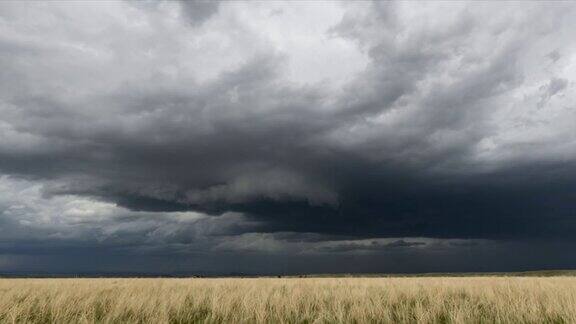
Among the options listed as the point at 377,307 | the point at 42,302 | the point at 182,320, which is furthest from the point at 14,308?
the point at 377,307

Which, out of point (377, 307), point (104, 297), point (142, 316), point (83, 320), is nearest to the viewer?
point (83, 320)

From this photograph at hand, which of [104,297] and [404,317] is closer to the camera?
[404,317]

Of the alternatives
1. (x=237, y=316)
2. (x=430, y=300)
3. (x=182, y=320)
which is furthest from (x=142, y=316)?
(x=430, y=300)

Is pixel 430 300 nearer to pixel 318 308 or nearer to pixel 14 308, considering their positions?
pixel 318 308

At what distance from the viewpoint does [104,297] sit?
15.3 m

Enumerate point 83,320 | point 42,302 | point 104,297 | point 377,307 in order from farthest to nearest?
point 104,297, point 42,302, point 377,307, point 83,320

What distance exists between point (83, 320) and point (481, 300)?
417 inches

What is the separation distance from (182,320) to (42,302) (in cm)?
444

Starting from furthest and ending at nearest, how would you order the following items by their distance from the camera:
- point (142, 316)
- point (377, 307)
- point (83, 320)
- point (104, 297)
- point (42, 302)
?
point (104, 297), point (42, 302), point (377, 307), point (142, 316), point (83, 320)

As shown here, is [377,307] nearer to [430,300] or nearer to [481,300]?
[430,300]

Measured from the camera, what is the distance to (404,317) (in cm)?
1148

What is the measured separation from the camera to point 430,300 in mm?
14188

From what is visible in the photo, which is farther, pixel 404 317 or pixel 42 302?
pixel 42 302

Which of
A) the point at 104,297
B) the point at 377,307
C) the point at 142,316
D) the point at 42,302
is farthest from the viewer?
the point at 104,297
